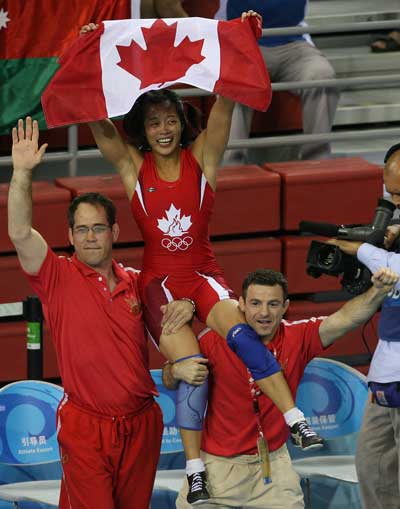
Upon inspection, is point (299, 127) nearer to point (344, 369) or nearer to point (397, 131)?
point (397, 131)

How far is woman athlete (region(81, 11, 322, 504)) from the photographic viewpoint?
7219mm

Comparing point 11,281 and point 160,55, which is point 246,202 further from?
point 160,55

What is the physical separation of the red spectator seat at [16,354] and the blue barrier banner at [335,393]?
1.99 m

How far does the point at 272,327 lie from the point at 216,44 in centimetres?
150

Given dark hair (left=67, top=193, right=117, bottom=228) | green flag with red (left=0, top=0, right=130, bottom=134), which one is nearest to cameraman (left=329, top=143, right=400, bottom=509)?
dark hair (left=67, top=193, right=117, bottom=228)

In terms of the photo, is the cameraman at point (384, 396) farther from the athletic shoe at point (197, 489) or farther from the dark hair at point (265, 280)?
the athletic shoe at point (197, 489)

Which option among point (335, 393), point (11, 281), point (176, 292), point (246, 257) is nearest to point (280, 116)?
point (246, 257)

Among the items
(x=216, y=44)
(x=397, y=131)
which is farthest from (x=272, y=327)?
(x=397, y=131)

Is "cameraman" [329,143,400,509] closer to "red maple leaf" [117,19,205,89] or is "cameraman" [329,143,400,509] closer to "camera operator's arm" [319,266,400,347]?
"camera operator's arm" [319,266,400,347]

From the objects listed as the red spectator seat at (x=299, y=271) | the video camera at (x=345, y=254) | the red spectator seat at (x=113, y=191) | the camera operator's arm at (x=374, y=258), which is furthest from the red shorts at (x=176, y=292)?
the red spectator seat at (x=299, y=271)

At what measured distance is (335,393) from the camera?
27.2 ft

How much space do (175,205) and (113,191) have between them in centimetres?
210

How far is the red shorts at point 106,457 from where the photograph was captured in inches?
279

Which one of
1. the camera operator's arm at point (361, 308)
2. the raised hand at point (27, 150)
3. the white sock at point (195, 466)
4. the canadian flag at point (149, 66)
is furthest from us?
the canadian flag at point (149, 66)
